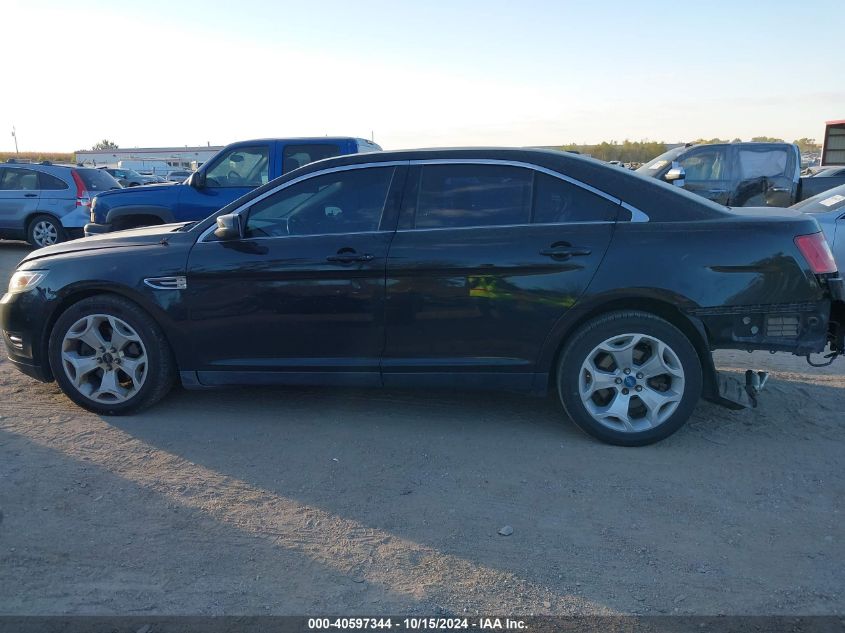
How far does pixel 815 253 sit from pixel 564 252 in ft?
4.85

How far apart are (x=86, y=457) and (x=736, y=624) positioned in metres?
3.55

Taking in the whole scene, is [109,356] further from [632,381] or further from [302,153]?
[302,153]

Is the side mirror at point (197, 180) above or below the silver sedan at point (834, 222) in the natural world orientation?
above

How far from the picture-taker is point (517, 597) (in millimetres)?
2840

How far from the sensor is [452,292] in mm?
4258

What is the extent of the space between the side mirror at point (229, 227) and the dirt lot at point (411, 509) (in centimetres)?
125

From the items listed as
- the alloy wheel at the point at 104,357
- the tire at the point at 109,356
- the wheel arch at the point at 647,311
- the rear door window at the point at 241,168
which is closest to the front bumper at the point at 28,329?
the tire at the point at 109,356

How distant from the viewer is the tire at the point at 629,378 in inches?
162

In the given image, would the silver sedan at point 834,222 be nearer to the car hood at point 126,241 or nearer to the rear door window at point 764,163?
the rear door window at point 764,163

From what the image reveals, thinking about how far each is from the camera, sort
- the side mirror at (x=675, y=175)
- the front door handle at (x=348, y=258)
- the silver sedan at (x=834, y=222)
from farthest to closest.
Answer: the side mirror at (x=675, y=175), the silver sedan at (x=834, y=222), the front door handle at (x=348, y=258)

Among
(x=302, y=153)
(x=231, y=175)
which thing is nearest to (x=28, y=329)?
(x=231, y=175)

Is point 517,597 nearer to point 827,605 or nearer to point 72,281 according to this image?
point 827,605

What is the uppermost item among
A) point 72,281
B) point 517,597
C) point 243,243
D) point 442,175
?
point 442,175

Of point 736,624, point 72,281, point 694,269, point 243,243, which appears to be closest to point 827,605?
point 736,624
